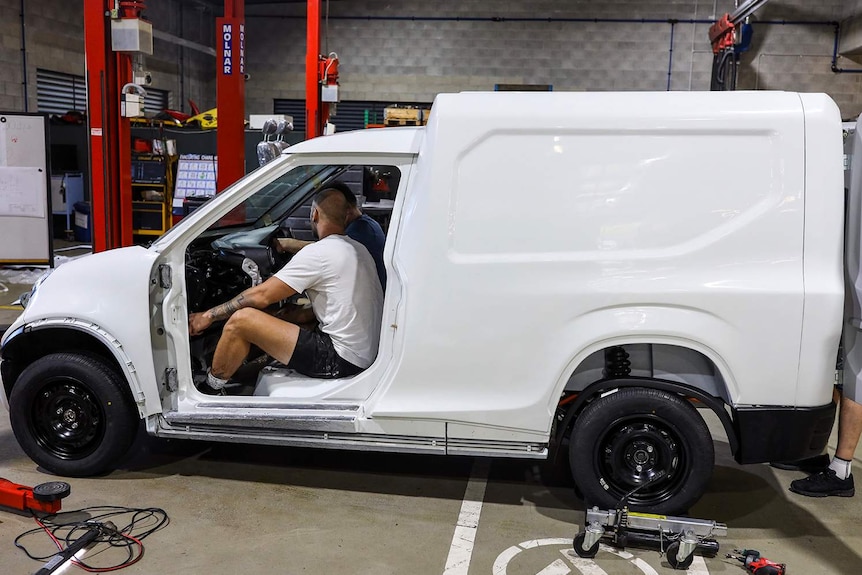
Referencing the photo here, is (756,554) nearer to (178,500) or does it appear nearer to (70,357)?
(178,500)

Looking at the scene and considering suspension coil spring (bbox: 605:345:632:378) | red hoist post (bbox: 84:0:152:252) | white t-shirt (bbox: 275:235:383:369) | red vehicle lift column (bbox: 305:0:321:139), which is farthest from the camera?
red vehicle lift column (bbox: 305:0:321:139)

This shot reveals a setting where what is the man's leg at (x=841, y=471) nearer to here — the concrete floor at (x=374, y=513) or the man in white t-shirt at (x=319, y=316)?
the concrete floor at (x=374, y=513)

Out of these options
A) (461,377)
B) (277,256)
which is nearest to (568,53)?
(277,256)

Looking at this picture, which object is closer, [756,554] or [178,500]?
[756,554]

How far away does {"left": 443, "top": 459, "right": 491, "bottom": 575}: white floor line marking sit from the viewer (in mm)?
3096

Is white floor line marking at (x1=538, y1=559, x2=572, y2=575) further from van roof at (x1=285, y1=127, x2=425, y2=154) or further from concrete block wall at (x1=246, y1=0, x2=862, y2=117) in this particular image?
concrete block wall at (x1=246, y1=0, x2=862, y2=117)

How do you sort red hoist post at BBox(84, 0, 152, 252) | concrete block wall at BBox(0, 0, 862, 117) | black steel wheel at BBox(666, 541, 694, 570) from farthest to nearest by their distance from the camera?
concrete block wall at BBox(0, 0, 862, 117)
red hoist post at BBox(84, 0, 152, 252)
black steel wheel at BBox(666, 541, 694, 570)

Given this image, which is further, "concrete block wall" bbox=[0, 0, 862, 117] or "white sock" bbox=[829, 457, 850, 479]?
"concrete block wall" bbox=[0, 0, 862, 117]

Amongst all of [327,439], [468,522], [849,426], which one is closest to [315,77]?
[327,439]

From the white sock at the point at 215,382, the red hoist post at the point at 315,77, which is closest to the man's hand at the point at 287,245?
the white sock at the point at 215,382

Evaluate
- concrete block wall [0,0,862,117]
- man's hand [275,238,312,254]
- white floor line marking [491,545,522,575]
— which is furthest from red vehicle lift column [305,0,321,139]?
white floor line marking [491,545,522,575]

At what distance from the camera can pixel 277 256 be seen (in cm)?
459

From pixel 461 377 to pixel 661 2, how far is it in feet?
49.8

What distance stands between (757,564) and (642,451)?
0.63 meters
